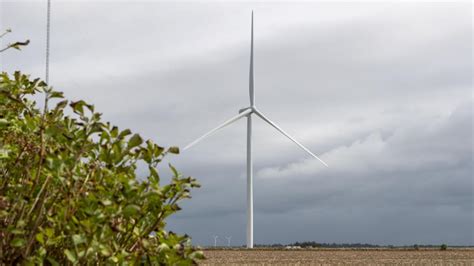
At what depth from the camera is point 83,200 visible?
429cm

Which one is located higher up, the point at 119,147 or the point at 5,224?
the point at 119,147

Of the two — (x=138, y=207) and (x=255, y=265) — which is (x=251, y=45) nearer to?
(x=255, y=265)

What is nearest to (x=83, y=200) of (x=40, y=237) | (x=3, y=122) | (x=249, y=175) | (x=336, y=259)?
(x=40, y=237)

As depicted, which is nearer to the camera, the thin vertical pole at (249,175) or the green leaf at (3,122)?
the green leaf at (3,122)

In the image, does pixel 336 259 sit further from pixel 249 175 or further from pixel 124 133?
pixel 124 133

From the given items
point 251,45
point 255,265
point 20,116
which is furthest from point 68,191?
point 251,45

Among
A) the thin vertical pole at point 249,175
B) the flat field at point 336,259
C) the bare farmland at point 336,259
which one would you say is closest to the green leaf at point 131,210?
the flat field at point 336,259

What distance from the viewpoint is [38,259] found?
169 inches

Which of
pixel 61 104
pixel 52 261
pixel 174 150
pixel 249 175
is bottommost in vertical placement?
pixel 52 261

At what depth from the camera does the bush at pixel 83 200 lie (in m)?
4.13

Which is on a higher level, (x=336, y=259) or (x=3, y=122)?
(x=3, y=122)

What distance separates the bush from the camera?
4129mm

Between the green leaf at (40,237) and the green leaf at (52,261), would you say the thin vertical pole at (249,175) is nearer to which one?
the green leaf at (52,261)

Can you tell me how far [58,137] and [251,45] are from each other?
194ft
